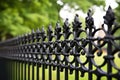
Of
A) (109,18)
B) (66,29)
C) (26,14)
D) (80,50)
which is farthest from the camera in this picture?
(26,14)

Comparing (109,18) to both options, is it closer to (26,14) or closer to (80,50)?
(80,50)

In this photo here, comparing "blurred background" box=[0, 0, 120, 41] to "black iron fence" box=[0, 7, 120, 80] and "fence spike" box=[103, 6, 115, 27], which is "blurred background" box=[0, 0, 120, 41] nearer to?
"black iron fence" box=[0, 7, 120, 80]

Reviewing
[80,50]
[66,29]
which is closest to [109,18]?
[80,50]

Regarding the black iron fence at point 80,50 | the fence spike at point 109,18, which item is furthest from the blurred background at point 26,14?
the fence spike at point 109,18

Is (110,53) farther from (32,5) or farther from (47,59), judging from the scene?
(32,5)

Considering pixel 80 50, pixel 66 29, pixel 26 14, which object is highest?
pixel 26 14

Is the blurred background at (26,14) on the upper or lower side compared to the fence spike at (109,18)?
upper

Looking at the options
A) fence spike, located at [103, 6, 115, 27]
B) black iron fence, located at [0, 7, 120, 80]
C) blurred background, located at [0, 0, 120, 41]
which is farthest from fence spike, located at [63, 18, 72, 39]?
blurred background, located at [0, 0, 120, 41]

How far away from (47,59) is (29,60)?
658 millimetres

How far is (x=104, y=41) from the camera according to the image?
171 centimetres

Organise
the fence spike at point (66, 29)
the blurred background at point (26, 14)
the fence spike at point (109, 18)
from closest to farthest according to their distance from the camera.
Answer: the fence spike at point (109, 18) < the fence spike at point (66, 29) < the blurred background at point (26, 14)

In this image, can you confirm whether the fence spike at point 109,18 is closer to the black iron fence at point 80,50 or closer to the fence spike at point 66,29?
the black iron fence at point 80,50

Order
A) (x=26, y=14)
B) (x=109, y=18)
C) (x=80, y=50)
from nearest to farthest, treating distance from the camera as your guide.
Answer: (x=109, y=18) < (x=80, y=50) < (x=26, y=14)

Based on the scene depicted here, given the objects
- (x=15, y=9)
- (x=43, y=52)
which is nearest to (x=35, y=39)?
(x=43, y=52)
